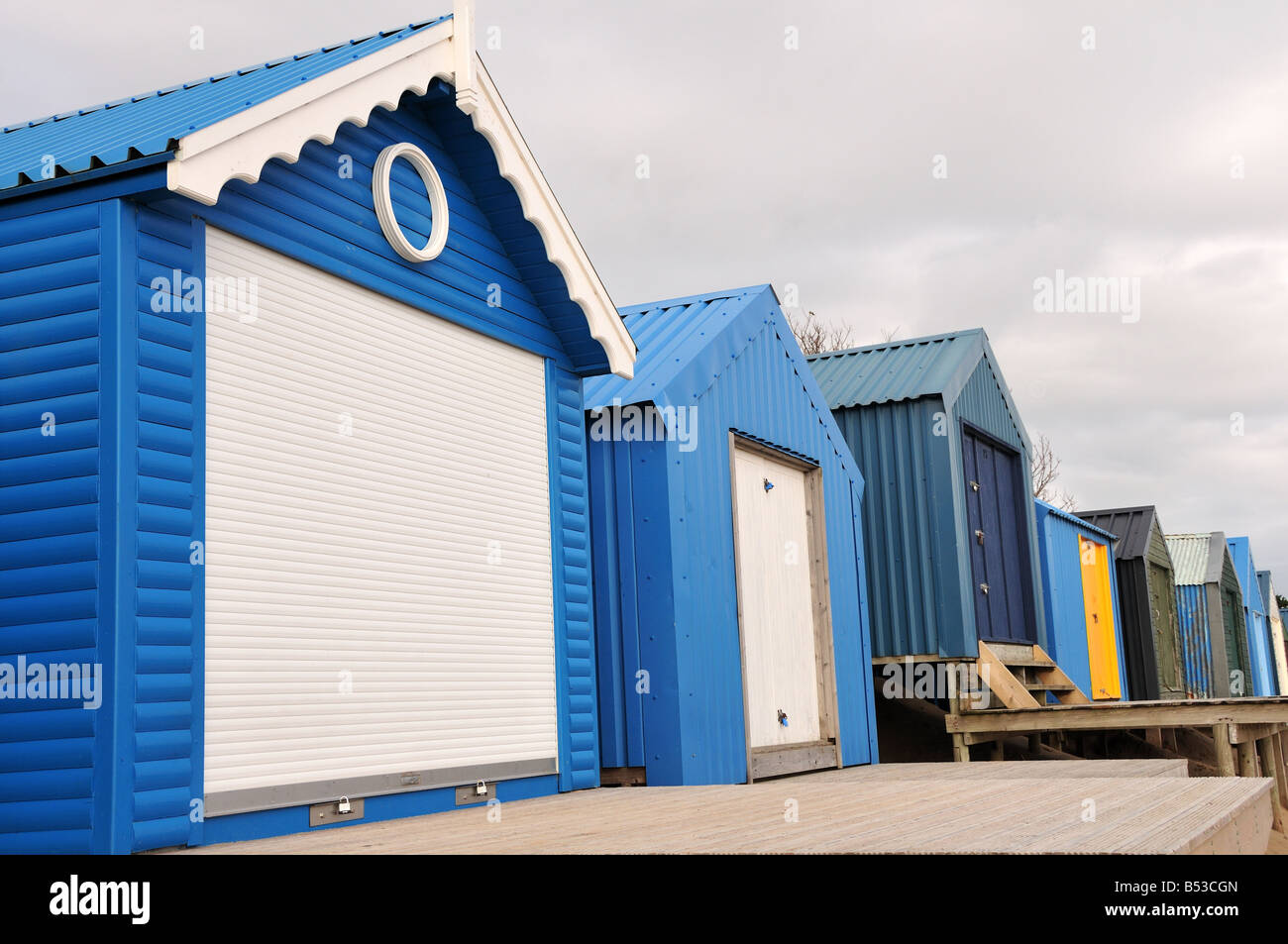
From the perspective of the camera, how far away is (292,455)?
5.98 metres

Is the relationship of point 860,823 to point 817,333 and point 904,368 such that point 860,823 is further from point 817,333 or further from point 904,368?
point 817,333

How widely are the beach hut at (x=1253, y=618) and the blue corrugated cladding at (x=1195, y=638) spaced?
17.3 feet

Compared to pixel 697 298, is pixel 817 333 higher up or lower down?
higher up

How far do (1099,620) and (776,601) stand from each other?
36.1ft

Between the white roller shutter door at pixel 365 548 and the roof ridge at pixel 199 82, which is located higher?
the roof ridge at pixel 199 82

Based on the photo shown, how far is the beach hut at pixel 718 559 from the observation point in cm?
851

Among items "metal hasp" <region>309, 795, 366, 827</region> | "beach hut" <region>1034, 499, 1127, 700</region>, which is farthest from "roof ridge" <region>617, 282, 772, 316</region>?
"beach hut" <region>1034, 499, 1127, 700</region>

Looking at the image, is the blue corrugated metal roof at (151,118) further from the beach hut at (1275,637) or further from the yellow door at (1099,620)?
the beach hut at (1275,637)

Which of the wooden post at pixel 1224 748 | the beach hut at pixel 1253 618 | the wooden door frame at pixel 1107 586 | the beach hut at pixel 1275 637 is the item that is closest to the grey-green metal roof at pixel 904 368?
the wooden post at pixel 1224 748

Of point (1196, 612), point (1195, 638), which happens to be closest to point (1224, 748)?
point (1195, 638)

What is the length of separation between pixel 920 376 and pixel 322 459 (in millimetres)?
8681

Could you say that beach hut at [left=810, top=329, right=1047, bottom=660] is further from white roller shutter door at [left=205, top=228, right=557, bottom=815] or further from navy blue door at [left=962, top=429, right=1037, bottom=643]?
white roller shutter door at [left=205, top=228, right=557, bottom=815]

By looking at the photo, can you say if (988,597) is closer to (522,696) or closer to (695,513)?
(695,513)
